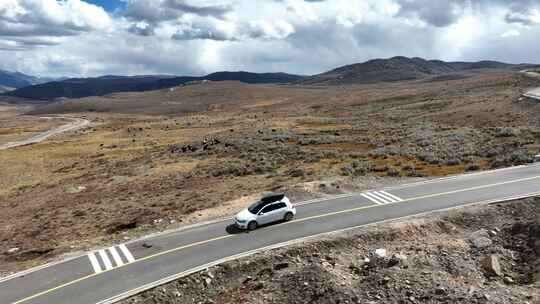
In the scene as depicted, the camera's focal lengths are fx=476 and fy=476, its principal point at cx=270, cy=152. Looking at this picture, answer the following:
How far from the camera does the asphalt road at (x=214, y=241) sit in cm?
2223

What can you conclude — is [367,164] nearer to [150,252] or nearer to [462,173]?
[462,173]

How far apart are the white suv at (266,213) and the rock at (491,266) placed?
11455 millimetres

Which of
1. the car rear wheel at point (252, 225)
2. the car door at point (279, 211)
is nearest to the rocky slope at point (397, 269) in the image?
the car rear wheel at point (252, 225)

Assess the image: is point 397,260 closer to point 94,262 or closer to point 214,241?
point 214,241

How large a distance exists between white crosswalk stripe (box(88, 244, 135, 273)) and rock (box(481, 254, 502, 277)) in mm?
17232

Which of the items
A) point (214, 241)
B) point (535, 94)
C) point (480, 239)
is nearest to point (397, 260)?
point (480, 239)

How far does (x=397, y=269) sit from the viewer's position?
20.4 metres

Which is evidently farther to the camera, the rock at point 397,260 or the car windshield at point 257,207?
the car windshield at point 257,207

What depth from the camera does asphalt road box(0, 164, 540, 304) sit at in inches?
875

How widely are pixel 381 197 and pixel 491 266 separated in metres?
11.9

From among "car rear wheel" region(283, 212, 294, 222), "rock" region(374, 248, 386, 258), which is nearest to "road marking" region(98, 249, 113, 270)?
"car rear wheel" region(283, 212, 294, 222)

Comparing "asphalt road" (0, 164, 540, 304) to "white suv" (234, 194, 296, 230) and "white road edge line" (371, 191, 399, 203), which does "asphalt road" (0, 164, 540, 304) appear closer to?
"white road edge line" (371, 191, 399, 203)

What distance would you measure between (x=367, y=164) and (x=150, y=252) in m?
24.4

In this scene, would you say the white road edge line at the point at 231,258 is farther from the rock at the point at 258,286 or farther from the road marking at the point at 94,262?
the road marking at the point at 94,262
